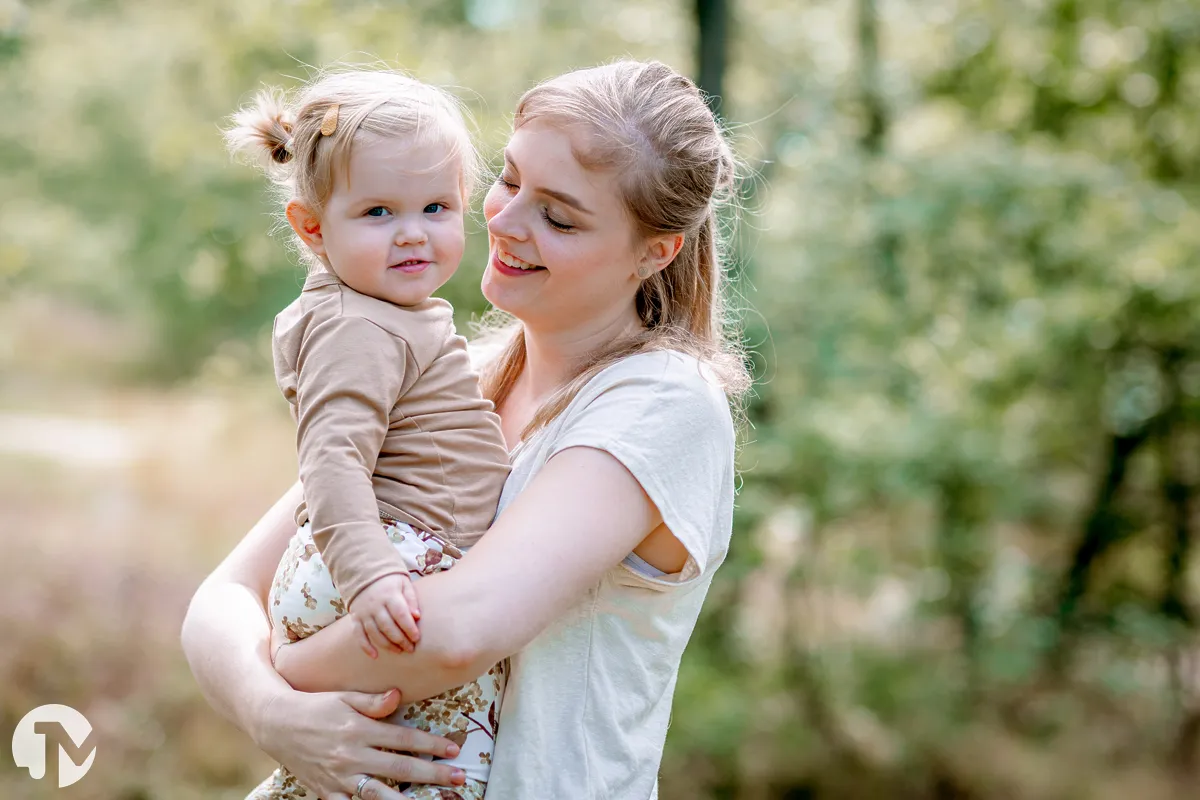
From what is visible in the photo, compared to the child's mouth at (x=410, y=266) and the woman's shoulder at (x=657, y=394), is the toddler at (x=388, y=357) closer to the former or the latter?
the child's mouth at (x=410, y=266)

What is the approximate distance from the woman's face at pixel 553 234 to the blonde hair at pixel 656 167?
25 mm

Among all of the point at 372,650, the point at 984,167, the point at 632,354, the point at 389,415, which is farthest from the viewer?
the point at 984,167

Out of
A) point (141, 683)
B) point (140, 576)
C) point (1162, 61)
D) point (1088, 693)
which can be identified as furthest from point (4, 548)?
point (1162, 61)

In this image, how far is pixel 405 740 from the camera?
151 cm

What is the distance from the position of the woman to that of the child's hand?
0.06 ft

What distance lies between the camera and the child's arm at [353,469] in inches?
55.7

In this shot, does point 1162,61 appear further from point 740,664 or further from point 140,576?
point 140,576

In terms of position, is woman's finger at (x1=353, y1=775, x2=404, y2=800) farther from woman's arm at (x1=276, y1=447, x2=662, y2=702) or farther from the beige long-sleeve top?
the beige long-sleeve top

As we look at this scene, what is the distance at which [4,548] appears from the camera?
5.89 meters

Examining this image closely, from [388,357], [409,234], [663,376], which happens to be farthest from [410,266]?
A: [663,376]

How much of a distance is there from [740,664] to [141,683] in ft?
9.51

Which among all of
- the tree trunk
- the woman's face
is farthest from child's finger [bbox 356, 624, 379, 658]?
the tree trunk

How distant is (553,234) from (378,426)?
0.42 m

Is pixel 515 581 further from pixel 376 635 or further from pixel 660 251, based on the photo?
pixel 660 251
